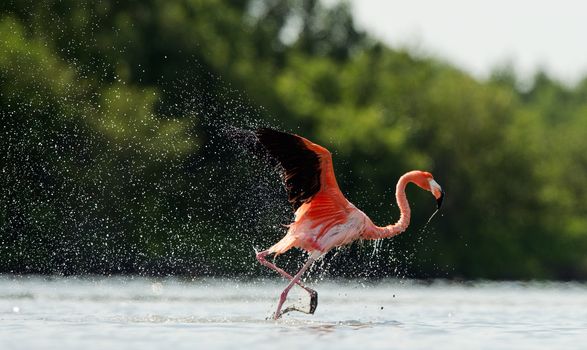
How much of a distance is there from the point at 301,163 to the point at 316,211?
1.20 metres

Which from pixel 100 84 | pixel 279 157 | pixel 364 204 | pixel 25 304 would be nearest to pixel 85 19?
pixel 100 84

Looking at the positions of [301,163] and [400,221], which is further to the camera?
[400,221]

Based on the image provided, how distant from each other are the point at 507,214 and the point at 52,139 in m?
31.9

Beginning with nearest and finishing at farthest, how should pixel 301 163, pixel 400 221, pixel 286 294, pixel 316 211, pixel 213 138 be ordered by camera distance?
pixel 301 163 → pixel 286 294 → pixel 316 211 → pixel 400 221 → pixel 213 138

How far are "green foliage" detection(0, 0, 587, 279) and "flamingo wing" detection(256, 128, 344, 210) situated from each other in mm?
11864

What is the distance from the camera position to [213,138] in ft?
140

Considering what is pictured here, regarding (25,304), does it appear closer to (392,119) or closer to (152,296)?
(152,296)

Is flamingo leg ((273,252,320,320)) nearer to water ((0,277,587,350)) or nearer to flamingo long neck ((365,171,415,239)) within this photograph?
water ((0,277,587,350))

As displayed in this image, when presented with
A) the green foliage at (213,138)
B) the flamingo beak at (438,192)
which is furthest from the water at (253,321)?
the green foliage at (213,138)

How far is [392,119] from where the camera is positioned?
6219 cm

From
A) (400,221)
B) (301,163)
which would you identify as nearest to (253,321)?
(301,163)

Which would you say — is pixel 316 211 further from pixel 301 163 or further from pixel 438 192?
pixel 438 192

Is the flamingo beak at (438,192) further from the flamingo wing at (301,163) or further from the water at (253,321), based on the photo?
the water at (253,321)

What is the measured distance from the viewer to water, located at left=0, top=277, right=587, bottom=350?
53.6ft
